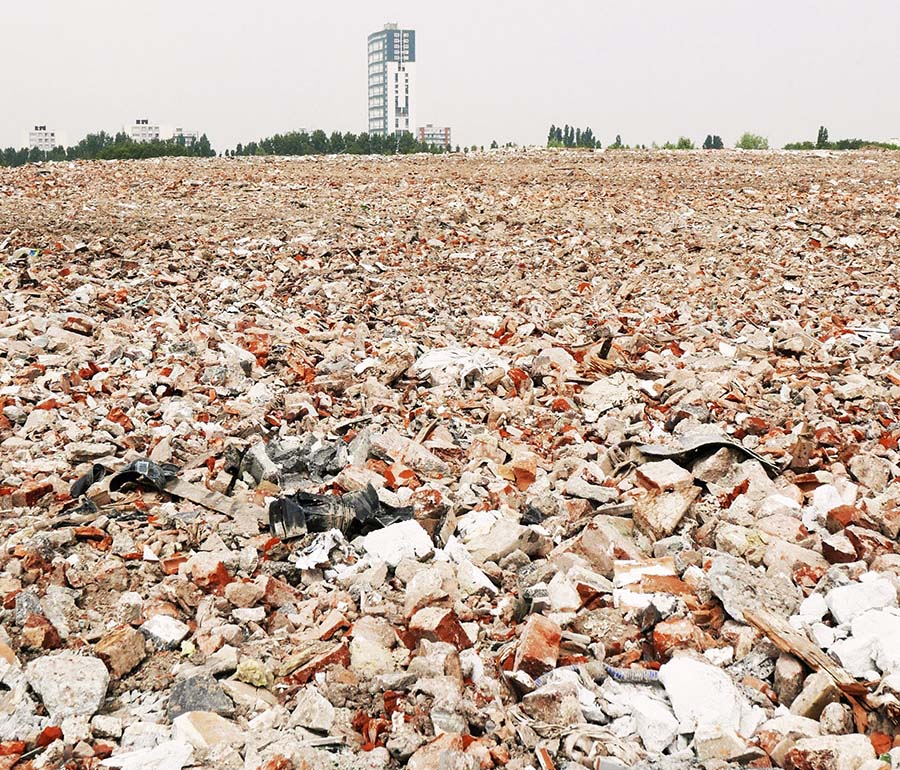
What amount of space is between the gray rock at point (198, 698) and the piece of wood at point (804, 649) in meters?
1.99

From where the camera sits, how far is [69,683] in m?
2.75

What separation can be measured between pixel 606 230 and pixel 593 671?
947 centimetres

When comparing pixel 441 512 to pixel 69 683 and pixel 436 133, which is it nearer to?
pixel 69 683

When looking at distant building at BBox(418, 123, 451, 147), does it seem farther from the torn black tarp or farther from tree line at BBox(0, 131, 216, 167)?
the torn black tarp

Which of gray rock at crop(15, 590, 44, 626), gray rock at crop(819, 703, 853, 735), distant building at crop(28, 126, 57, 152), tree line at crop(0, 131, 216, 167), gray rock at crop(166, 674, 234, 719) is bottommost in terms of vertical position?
gray rock at crop(166, 674, 234, 719)

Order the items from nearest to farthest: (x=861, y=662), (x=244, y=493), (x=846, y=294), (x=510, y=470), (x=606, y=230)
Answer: (x=861, y=662) → (x=244, y=493) → (x=510, y=470) → (x=846, y=294) → (x=606, y=230)

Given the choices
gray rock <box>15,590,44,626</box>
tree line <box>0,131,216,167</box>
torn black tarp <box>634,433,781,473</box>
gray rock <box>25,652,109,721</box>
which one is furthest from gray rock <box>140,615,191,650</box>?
tree line <box>0,131,216,167</box>

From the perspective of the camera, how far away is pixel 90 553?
138 inches

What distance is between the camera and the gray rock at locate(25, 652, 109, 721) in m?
2.69

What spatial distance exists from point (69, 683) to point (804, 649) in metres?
2.63

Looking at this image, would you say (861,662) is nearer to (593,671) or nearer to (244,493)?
(593,671)

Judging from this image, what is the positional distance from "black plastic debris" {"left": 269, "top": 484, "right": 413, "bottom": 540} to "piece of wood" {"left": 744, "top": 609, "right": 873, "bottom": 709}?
1.75 m

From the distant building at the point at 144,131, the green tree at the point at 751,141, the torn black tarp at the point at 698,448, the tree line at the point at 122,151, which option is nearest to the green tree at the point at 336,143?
the tree line at the point at 122,151

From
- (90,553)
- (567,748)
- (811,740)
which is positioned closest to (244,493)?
(90,553)
